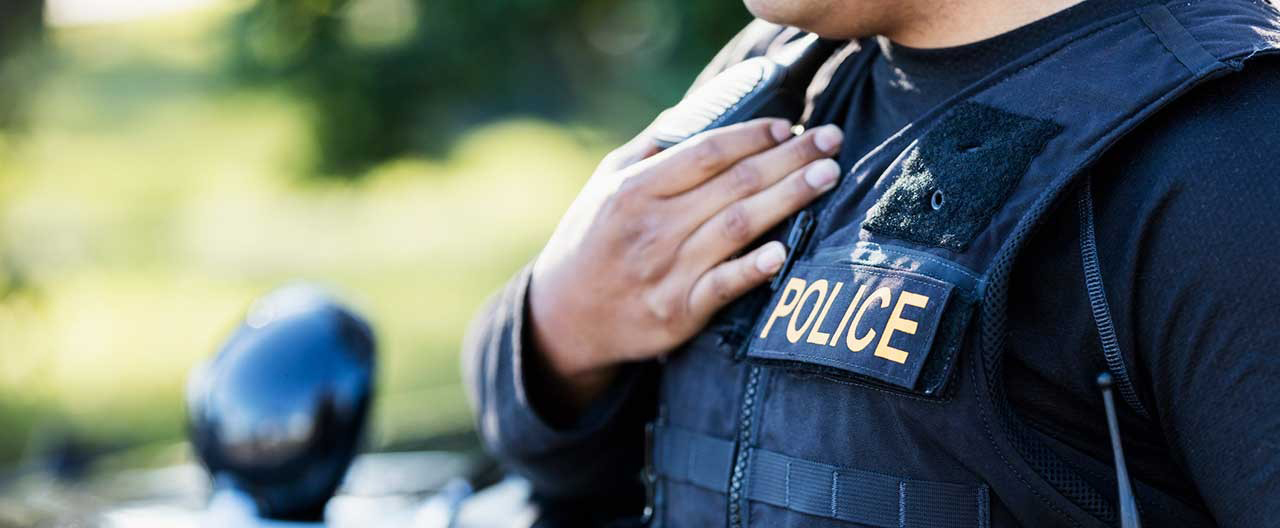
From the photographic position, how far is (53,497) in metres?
2.71

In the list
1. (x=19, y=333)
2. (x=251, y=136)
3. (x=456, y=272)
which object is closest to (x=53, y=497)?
(x=19, y=333)

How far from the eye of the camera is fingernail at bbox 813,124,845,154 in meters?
1.45

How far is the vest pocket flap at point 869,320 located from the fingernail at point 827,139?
0.17 meters

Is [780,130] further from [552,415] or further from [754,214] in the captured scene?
[552,415]

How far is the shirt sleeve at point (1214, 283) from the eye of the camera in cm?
101

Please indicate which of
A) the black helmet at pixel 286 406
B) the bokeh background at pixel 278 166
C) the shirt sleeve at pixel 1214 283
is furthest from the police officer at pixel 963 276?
the bokeh background at pixel 278 166

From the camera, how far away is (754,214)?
1435 mm

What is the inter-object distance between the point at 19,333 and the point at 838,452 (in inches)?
192

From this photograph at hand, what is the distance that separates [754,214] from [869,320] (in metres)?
0.27

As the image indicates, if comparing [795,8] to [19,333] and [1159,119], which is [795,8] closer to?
[1159,119]

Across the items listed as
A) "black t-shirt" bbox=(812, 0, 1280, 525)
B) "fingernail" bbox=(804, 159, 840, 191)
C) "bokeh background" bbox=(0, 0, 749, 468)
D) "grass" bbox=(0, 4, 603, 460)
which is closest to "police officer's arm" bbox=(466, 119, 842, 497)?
"fingernail" bbox=(804, 159, 840, 191)

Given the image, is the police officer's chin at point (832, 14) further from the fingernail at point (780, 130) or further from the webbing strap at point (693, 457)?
the webbing strap at point (693, 457)

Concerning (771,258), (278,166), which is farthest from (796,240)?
(278,166)

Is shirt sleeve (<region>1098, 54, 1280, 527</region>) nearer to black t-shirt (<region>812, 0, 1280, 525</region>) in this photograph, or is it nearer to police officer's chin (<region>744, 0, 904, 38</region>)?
black t-shirt (<region>812, 0, 1280, 525</region>)
